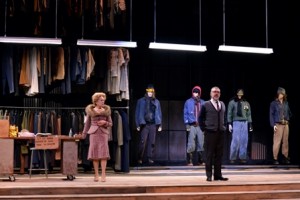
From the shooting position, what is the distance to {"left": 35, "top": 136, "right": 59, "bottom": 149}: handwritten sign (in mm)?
8906

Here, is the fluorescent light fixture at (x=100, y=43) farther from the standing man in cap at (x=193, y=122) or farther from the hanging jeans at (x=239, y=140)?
the hanging jeans at (x=239, y=140)

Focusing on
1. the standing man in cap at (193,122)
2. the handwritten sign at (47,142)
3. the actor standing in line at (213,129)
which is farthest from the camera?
the standing man in cap at (193,122)

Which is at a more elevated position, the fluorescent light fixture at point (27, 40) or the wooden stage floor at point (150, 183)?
the fluorescent light fixture at point (27, 40)

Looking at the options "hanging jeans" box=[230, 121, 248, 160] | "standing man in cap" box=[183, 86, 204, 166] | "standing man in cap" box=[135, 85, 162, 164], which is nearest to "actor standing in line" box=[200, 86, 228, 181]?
"standing man in cap" box=[135, 85, 162, 164]

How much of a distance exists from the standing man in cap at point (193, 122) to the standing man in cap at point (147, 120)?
655 millimetres

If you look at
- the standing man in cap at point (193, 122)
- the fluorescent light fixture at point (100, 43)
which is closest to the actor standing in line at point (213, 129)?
the fluorescent light fixture at point (100, 43)

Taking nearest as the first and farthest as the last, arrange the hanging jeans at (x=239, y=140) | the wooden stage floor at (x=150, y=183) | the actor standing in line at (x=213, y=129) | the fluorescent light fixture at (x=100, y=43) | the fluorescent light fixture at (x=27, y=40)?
the wooden stage floor at (x=150, y=183), the actor standing in line at (x=213, y=129), the fluorescent light fixture at (x=27, y=40), the fluorescent light fixture at (x=100, y=43), the hanging jeans at (x=239, y=140)

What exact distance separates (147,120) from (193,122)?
99cm

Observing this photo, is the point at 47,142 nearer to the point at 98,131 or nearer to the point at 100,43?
the point at 98,131

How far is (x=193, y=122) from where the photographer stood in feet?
36.9

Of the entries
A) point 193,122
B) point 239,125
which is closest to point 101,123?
point 193,122

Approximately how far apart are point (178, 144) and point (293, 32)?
3.46 meters

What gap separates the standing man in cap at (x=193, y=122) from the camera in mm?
11203

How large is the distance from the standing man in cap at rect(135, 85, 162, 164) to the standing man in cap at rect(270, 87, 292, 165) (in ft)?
8.06
